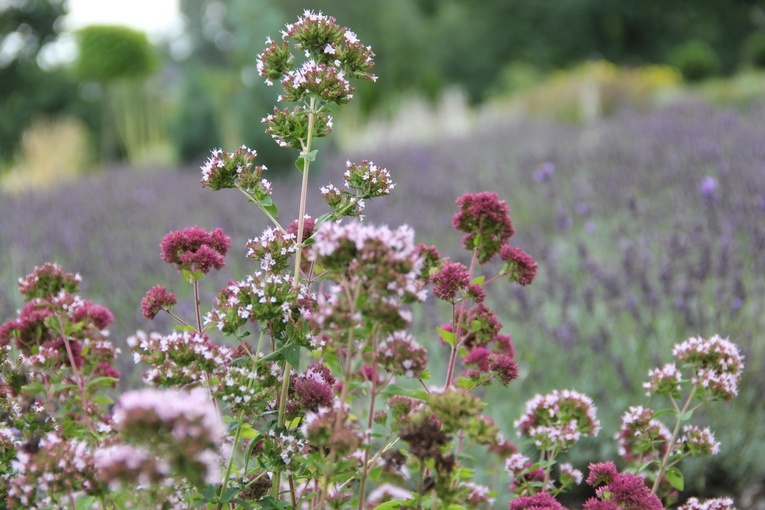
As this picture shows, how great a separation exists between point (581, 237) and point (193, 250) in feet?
13.6

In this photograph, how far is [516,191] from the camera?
668 cm

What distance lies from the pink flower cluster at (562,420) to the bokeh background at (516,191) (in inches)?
55.4

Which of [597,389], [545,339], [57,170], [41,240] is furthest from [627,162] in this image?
[57,170]

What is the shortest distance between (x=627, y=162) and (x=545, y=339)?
342cm

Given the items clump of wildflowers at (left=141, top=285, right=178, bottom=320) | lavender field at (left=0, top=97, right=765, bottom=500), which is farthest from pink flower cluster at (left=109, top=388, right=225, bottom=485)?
lavender field at (left=0, top=97, right=765, bottom=500)

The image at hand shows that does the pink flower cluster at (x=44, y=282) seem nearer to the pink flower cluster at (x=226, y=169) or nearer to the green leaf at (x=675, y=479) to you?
the pink flower cluster at (x=226, y=169)

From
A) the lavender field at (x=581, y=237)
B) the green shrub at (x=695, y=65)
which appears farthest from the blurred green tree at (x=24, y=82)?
the green shrub at (x=695, y=65)

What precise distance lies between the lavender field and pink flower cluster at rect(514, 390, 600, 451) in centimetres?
137

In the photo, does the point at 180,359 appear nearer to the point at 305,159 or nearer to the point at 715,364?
the point at 305,159

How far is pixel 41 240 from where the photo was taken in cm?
587

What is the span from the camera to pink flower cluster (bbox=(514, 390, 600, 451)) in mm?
1630

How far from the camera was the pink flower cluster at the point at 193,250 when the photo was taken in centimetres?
148

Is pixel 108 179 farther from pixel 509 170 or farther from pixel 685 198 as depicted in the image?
pixel 685 198

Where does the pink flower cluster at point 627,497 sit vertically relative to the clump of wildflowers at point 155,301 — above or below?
below
